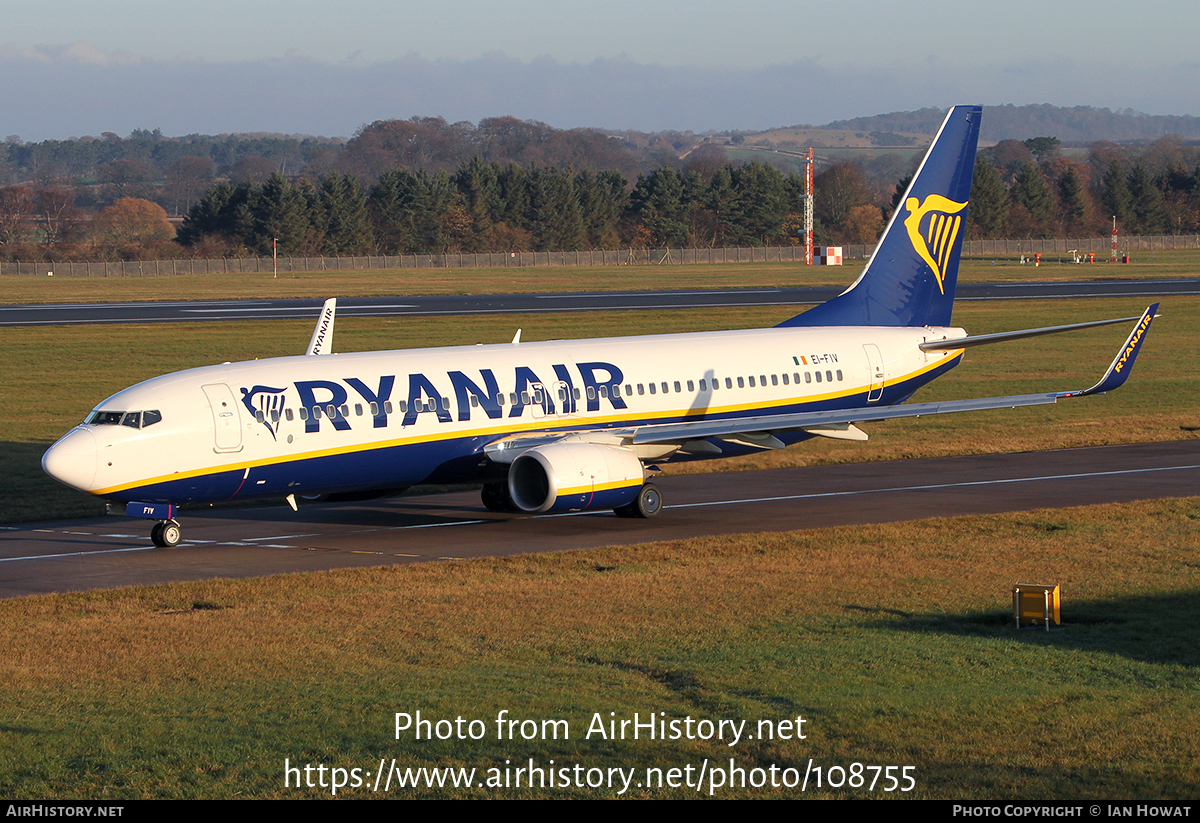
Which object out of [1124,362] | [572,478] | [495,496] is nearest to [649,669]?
[572,478]

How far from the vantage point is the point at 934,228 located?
41219 mm

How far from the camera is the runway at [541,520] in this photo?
27.8m

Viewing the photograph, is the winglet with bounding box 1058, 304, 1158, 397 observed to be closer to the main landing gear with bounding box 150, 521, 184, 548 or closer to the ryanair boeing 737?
the ryanair boeing 737

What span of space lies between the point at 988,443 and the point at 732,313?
4322 centimetres

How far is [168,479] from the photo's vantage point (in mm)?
28141

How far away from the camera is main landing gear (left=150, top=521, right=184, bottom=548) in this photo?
29.4 m

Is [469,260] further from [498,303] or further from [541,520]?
[541,520]

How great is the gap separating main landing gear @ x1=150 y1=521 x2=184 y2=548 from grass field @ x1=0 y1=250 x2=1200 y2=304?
80.7m

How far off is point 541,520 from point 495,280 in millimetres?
103442

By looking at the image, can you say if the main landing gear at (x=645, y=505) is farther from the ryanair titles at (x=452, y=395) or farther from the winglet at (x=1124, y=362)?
the winglet at (x=1124, y=362)

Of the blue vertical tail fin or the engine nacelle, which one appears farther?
the blue vertical tail fin

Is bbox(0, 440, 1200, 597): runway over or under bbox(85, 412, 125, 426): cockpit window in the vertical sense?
under

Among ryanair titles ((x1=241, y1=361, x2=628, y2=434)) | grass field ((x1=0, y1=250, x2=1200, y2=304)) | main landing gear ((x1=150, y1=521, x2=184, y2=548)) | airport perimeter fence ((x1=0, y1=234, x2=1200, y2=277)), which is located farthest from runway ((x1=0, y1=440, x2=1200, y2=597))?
airport perimeter fence ((x1=0, y1=234, x2=1200, y2=277))
